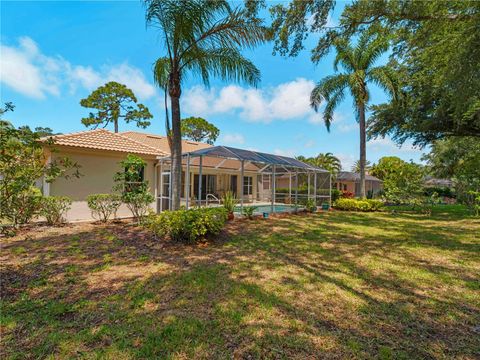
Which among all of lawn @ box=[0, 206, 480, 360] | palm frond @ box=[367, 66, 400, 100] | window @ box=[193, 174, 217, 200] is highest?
palm frond @ box=[367, 66, 400, 100]

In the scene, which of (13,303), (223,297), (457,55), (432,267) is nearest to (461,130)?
(457,55)

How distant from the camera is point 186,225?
676cm

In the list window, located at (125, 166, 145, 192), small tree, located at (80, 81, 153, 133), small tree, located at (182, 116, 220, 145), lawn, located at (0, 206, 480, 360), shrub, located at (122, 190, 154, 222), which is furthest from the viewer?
small tree, located at (182, 116, 220, 145)

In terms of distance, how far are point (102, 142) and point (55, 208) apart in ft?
10.9

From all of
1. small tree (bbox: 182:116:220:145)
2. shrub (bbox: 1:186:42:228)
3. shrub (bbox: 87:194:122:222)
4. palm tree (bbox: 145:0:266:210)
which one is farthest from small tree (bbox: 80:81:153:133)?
shrub (bbox: 1:186:42:228)

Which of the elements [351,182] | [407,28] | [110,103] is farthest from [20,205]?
[351,182]

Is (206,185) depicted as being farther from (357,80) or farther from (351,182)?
(351,182)

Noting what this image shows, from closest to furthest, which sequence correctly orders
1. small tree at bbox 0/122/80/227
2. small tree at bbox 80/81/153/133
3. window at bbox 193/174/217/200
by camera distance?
small tree at bbox 0/122/80/227 < window at bbox 193/174/217/200 < small tree at bbox 80/81/153/133

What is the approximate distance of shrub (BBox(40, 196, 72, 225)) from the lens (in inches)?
364

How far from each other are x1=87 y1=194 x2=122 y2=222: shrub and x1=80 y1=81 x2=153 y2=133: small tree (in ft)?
60.4

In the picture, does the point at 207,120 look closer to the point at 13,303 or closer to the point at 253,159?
the point at 253,159

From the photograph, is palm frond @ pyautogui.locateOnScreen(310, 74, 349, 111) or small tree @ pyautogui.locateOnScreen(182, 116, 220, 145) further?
small tree @ pyautogui.locateOnScreen(182, 116, 220, 145)

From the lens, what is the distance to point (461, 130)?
15562 millimetres

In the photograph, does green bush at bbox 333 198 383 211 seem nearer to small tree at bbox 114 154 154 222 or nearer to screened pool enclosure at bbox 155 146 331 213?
screened pool enclosure at bbox 155 146 331 213
